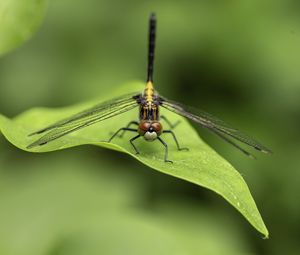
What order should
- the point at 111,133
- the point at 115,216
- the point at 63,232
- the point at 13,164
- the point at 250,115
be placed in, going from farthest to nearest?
the point at 250,115
the point at 13,164
the point at 115,216
the point at 63,232
the point at 111,133

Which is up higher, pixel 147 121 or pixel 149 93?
pixel 149 93

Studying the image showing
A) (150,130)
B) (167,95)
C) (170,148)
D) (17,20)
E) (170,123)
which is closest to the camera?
(17,20)

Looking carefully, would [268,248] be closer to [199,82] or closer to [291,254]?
[291,254]

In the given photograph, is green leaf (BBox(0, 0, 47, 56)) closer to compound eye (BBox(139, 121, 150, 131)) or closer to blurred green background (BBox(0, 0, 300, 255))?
compound eye (BBox(139, 121, 150, 131))

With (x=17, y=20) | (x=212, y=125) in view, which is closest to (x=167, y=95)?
(x=212, y=125)

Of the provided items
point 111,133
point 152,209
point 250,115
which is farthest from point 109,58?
point 111,133

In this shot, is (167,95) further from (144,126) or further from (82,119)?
(82,119)
